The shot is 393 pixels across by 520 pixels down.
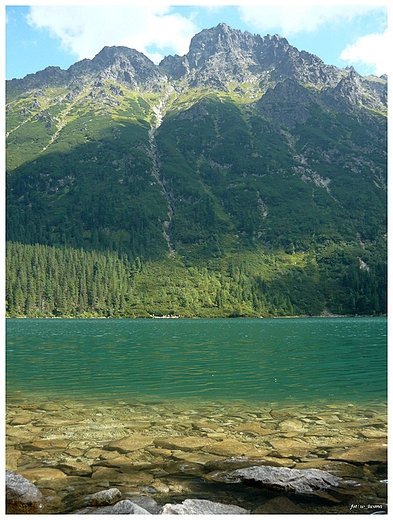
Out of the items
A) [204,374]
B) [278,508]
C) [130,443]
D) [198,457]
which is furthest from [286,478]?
[204,374]

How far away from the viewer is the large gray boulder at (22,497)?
10.8 metres

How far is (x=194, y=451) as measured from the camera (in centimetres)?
1608

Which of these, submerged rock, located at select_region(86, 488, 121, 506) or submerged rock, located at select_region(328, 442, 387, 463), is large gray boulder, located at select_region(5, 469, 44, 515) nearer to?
submerged rock, located at select_region(86, 488, 121, 506)

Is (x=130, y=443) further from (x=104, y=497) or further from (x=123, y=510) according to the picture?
(x=123, y=510)

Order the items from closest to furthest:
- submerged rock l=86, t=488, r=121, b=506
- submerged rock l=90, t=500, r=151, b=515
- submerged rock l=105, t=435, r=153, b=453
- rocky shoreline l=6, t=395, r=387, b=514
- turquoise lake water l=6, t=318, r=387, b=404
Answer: submerged rock l=90, t=500, r=151, b=515 → submerged rock l=86, t=488, r=121, b=506 → rocky shoreline l=6, t=395, r=387, b=514 → submerged rock l=105, t=435, r=153, b=453 → turquoise lake water l=6, t=318, r=387, b=404

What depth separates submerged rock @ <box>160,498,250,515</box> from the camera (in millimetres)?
9922

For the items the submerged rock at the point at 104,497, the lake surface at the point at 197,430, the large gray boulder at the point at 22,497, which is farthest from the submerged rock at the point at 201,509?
the large gray boulder at the point at 22,497

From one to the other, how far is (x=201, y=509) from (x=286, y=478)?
3.16m

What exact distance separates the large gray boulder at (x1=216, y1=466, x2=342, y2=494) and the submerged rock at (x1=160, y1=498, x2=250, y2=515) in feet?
5.67

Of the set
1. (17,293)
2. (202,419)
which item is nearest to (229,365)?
(202,419)

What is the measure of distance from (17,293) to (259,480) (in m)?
197

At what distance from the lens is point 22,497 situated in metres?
11.1

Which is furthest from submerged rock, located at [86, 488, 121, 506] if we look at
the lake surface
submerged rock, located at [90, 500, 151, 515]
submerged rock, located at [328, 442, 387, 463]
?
submerged rock, located at [328, 442, 387, 463]

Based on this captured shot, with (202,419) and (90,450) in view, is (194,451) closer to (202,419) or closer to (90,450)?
(90,450)
